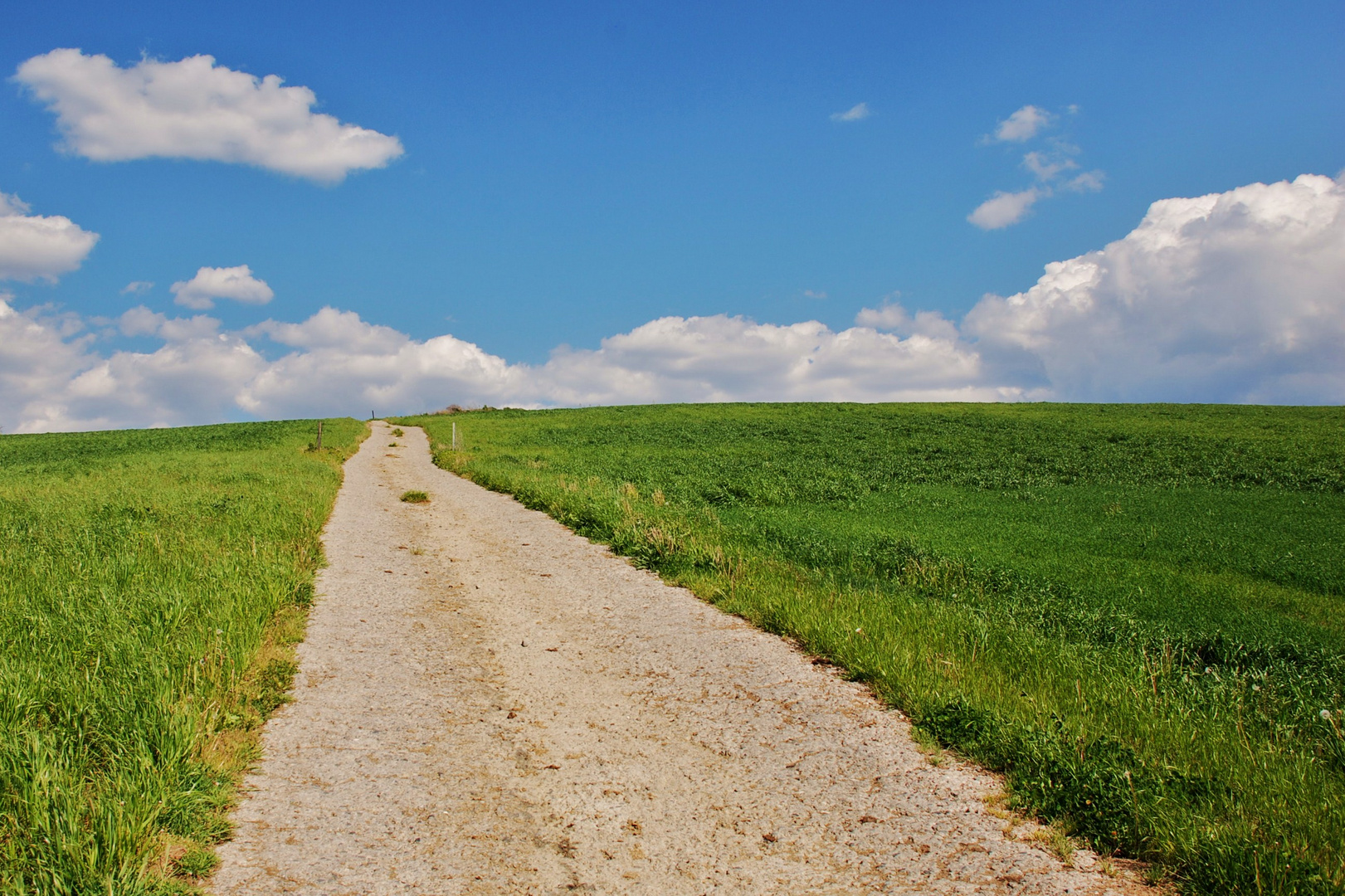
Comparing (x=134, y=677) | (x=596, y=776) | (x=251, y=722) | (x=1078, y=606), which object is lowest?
(x=1078, y=606)

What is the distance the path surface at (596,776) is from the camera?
3.98 meters

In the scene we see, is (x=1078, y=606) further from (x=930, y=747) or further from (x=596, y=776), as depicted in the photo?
(x=596, y=776)

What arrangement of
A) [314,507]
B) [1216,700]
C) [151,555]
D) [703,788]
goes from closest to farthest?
[703,788], [1216,700], [151,555], [314,507]

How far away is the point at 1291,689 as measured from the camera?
23.9 ft

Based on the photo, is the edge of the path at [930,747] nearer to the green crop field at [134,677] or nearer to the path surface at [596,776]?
the path surface at [596,776]

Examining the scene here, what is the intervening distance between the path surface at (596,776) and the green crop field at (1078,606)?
51cm

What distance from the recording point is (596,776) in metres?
5.05

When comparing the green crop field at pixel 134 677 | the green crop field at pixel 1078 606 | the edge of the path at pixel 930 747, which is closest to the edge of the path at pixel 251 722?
the green crop field at pixel 134 677

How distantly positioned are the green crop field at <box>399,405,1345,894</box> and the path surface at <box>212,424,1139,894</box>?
1.66ft

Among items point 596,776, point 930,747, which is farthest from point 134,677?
point 930,747

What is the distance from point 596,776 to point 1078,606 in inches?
322

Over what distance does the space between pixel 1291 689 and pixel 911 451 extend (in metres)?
28.5

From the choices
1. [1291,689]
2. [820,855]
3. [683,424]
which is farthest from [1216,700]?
[683,424]

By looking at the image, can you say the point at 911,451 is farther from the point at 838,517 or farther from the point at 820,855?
the point at 820,855
